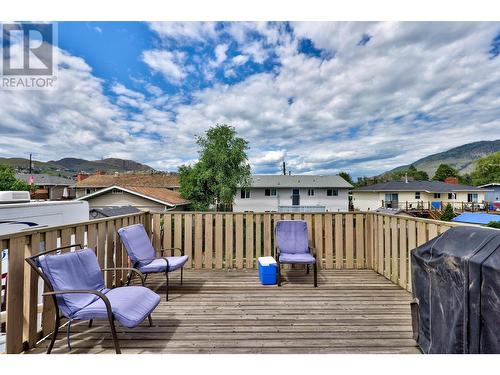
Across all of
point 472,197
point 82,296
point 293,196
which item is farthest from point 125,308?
point 472,197

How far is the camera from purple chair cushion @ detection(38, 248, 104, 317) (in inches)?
74.8

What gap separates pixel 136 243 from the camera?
10.7 feet

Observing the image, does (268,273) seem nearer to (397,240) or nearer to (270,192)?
(397,240)

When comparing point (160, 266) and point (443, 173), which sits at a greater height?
point (443, 173)

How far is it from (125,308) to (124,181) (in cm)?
2853

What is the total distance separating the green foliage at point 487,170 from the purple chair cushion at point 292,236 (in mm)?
51937

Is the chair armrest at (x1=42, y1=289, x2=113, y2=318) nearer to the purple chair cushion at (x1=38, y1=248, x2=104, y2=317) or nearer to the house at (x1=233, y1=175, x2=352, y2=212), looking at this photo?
the purple chair cushion at (x1=38, y1=248, x2=104, y2=317)

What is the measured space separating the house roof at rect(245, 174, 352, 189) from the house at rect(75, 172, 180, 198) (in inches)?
364

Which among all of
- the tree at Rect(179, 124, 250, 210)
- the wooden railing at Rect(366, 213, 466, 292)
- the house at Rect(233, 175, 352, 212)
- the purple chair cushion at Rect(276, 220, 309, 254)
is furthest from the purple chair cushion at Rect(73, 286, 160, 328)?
the house at Rect(233, 175, 352, 212)

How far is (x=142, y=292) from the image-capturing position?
2.19m

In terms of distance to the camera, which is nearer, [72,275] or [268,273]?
[72,275]
